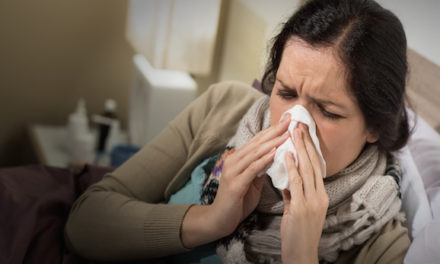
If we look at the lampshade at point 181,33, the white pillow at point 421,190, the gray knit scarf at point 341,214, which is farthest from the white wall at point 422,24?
the lampshade at point 181,33

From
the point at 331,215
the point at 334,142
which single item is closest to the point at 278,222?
the point at 331,215

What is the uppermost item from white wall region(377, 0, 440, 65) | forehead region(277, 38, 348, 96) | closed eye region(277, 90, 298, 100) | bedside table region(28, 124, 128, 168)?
white wall region(377, 0, 440, 65)

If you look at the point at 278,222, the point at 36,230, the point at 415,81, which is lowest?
the point at 36,230

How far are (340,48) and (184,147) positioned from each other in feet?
1.62

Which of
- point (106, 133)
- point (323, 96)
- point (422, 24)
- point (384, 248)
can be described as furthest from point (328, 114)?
point (106, 133)

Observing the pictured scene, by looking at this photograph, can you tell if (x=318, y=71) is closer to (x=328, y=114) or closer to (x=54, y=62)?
(x=328, y=114)

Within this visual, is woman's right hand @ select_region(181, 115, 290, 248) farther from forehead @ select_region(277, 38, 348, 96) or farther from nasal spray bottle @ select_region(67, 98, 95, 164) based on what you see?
nasal spray bottle @ select_region(67, 98, 95, 164)

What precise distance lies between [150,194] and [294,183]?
468 mm

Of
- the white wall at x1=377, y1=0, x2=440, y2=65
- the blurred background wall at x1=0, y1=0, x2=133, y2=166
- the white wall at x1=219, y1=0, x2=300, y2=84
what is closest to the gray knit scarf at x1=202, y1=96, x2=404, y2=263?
the white wall at x1=377, y1=0, x2=440, y2=65

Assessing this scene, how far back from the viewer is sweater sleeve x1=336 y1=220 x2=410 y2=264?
903 millimetres

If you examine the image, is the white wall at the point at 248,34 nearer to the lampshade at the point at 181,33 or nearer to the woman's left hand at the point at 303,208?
the lampshade at the point at 181,33

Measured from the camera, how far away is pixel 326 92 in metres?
0.87

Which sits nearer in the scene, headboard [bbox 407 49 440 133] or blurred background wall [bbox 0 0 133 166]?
headboard [bbox 407 49 440 133]

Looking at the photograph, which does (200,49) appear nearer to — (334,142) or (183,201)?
(183,201)
